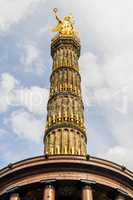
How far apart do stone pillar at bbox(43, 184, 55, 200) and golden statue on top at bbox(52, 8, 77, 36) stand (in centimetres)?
3846

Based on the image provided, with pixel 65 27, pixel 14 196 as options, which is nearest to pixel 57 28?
pixel 65 27

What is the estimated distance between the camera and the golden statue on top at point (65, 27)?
64.9 metres

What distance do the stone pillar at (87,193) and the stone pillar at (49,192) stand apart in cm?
199

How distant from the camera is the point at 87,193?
28766mm

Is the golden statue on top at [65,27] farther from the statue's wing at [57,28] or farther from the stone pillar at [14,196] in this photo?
the stone pillar at [14,196]

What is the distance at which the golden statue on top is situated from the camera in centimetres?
6494

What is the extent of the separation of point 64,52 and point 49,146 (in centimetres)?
1688

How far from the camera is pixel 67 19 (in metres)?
67.8

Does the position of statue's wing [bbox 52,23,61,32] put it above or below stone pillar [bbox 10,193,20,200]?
above

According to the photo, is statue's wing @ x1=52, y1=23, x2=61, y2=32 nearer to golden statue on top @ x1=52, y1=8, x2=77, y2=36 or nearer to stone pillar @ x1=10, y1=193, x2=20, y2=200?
golden statue on top @ x1=52, y1=8, x2=77, y2=36

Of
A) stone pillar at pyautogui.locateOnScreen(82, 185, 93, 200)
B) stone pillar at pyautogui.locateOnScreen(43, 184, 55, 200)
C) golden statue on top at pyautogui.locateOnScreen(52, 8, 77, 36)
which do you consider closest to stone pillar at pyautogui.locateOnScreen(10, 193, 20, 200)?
stone pillar at pyautogui.locateOnScreen(43, 184, 55, 200)

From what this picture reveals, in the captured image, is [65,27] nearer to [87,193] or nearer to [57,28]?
[57,28]

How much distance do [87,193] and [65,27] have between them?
4080 centimetres

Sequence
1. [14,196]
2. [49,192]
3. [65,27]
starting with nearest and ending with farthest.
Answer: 1. [49,192]
2. [14,196]
3. [65,27]
